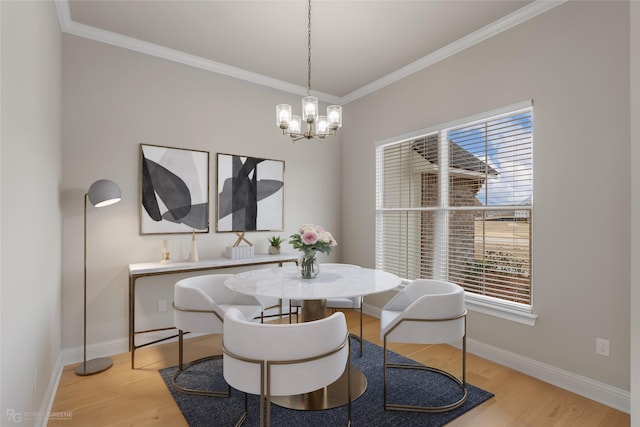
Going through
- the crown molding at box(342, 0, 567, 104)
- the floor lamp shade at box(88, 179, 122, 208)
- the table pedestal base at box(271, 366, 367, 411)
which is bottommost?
the table pedestal base at box(271, 366, 367, 411)

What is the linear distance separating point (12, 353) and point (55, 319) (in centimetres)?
123

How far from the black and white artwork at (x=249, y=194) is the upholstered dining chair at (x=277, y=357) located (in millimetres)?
2117

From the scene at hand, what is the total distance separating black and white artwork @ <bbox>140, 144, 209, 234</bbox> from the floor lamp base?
114 cm

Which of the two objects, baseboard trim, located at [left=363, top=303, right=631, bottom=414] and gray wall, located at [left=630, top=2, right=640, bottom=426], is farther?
baseboard trim, located at [left=363, top=303, right=631, bottom=414]

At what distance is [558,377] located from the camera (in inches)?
95.1

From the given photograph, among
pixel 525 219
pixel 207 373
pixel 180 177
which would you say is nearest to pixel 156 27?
pixel 180 177

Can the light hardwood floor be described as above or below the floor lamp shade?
below

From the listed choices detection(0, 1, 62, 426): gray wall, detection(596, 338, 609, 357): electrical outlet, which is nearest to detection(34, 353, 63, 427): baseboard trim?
detection(0, 1, 62, 426): gray wall

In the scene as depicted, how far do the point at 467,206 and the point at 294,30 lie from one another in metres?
2.25

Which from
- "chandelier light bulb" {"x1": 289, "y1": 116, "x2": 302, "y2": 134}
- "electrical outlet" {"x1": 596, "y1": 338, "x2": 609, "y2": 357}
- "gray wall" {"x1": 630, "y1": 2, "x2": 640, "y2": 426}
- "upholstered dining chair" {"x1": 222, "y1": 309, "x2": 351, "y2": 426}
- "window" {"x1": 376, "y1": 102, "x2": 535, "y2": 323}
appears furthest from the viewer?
"window" {"x1": 376, "y1": 102, "x2": 535, "y2": 323}

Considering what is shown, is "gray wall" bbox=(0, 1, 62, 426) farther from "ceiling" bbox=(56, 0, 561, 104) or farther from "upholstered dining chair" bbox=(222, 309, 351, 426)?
"upholstered dining chair" bbox=(222, 309, 351, 426)

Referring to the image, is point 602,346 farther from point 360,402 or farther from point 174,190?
point 174,190

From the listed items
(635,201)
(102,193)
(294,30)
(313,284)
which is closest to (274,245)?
(313,284)

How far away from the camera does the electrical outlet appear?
7.18 ft
